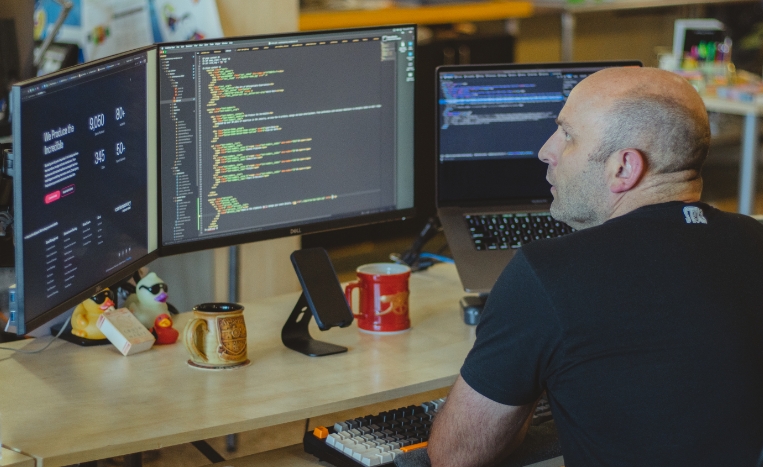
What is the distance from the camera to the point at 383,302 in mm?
1892

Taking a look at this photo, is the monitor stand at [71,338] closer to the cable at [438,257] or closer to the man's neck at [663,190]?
the cable at [438,257]

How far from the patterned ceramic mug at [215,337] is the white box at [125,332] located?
0.11 meters

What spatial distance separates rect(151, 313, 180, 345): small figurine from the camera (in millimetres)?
1812

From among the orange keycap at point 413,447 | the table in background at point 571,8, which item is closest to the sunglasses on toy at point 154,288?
the orange keycap at point 413,447

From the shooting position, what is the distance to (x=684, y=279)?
4.38 ft

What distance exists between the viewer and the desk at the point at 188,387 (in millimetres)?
1434

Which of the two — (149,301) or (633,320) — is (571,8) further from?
(633,320)

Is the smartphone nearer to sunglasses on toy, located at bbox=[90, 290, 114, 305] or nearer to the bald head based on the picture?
sunglasses on toy, located at bbox=[90, 290, 114, 305]

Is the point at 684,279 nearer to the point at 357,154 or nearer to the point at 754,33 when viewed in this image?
the point at 357,154

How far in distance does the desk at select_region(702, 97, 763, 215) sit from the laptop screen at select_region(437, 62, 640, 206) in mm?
2186

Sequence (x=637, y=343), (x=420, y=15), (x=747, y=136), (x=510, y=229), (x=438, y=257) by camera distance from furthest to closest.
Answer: (x=420, y=15) < (x=747, y=136) < (x=438, y=257) < (x=510, y=229) < (x=637, y=343)

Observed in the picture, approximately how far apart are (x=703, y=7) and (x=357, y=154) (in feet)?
16.4

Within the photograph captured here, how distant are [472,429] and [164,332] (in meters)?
0.65

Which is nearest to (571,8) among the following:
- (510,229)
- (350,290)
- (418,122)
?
(418,122)
